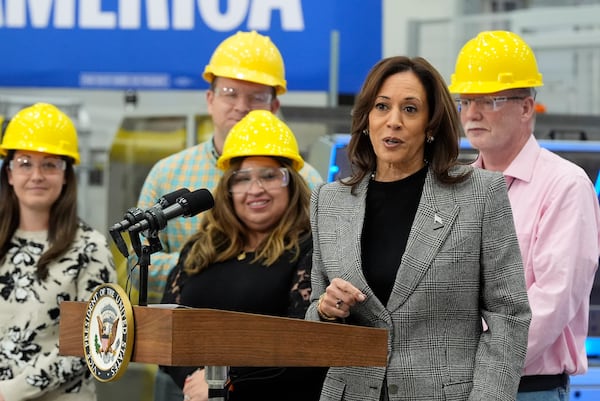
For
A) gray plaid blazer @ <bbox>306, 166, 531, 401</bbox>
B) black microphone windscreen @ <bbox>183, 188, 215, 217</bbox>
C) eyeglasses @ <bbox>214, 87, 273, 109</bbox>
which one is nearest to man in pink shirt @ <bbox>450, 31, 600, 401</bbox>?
gray plaid blazer @ <bbox>306, 166, 531, 401</bbox>

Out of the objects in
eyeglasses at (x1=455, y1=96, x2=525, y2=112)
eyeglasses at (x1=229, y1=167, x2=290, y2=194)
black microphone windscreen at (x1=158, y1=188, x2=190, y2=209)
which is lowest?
eyeglasses at (x1=229, y1=167, x2=290, y2=194)

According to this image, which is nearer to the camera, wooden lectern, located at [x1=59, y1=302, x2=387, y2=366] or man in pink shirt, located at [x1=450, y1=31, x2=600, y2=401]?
wooden lectern, located at [x1=59, y1=302, x2=387, y2=366]

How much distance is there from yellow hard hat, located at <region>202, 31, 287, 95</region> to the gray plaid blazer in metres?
1.73

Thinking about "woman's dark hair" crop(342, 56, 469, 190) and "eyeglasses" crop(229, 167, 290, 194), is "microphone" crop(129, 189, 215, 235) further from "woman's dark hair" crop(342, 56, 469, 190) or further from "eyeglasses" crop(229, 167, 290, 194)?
"eyeglasses" crop(229, 167, 290, 194)

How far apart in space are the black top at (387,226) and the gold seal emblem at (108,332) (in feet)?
2.05

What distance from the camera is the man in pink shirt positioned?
10.5 feet

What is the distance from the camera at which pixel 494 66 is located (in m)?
3.61

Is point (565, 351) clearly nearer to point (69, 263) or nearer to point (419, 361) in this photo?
point (419, 361)

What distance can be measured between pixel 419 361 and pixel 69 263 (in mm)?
1726

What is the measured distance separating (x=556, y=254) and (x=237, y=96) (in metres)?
1.53

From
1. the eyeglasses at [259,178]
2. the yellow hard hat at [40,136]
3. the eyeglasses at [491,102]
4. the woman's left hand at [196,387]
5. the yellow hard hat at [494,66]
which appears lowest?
the woman's left hand at [196,387]

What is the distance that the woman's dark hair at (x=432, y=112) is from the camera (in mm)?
2764

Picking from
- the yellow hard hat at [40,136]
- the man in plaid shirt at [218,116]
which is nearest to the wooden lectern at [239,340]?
the man in plaid shirt at [218,116]

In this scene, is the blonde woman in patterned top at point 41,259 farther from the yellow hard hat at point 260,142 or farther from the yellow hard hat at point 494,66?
the yellow hard hat at point 494,66
